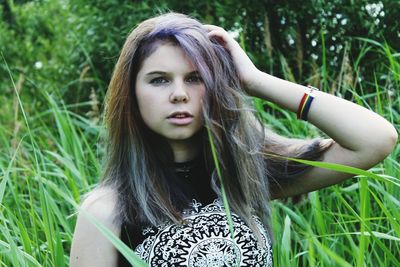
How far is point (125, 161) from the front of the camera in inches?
73.4

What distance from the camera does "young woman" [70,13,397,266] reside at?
5.73 feet

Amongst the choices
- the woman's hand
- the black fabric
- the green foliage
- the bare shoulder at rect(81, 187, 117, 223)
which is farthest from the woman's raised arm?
the green foliage

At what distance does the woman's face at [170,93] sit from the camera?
174 centimetres

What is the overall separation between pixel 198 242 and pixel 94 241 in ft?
0.86

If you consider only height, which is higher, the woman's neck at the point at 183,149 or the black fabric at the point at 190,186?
the woman's neck at the point at 183,149

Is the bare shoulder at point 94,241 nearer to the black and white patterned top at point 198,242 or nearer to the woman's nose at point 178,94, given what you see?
the black and white patterned top at point 198,242

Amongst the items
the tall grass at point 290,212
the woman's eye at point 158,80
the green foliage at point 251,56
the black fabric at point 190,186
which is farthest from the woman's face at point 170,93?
the green foliage at point 251,56

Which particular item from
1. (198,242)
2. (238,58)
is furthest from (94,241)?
(238,58)

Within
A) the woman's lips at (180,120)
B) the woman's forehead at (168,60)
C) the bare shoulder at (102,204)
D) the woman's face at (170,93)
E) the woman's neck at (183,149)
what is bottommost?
the bare shoulder at (102,204)

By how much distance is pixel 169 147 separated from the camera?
6.13 ft

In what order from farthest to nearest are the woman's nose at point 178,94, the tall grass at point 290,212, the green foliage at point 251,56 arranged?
1. the green foliage at point 251,56
2. the woman's nose at point 178,94
3. the tall grass at point 290,212

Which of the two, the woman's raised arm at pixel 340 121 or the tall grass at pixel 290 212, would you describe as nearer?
the tall grass at pixel 290 212

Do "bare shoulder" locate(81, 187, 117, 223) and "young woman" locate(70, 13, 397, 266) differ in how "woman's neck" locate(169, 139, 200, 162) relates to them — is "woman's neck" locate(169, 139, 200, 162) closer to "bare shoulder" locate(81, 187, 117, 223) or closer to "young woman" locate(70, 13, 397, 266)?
"young woman" locate(70, 13, 397, 266)

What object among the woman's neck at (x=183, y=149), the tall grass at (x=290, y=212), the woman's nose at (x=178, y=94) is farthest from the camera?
the woman's neck at (x=183, y=149)
